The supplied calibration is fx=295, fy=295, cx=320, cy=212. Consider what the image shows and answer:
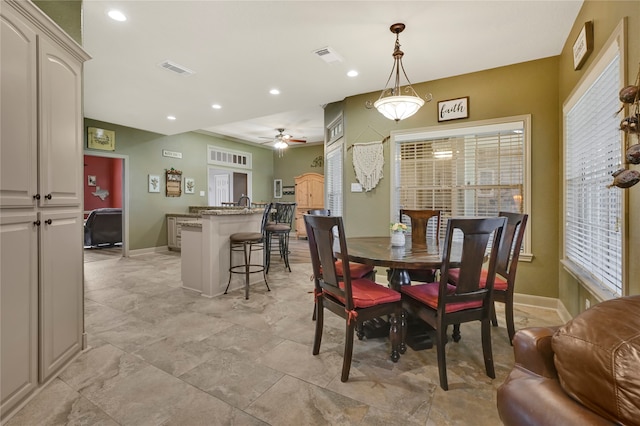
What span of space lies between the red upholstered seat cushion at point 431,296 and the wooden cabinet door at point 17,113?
2355mm

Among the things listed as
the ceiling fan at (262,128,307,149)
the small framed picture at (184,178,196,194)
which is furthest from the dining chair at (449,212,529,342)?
the small framed picture at (184,178,196,194)

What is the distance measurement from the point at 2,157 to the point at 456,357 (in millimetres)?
2942

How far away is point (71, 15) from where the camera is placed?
211cm

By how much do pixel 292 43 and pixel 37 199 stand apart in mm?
2370

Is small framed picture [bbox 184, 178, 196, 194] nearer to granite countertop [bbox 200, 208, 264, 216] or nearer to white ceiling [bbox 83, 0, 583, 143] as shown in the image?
white ceiling [bbox 83, 0, 583, 143]

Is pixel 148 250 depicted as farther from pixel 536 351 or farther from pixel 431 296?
pixel 536 351

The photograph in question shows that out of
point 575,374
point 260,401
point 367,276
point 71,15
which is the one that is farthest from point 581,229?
point 71,15

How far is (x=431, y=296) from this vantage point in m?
1.92

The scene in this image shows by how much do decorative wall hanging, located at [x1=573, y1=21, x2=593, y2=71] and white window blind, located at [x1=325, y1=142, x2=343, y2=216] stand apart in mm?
2889

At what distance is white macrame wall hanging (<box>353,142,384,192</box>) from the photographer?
411 centimetres

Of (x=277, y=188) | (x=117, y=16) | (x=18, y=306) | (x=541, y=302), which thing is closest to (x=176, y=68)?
(x=117, y=16)

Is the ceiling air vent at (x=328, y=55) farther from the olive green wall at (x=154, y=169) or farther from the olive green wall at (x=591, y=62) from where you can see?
the olive green wall at (x=154, y=169)

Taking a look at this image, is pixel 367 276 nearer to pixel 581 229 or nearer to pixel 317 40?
pixel 581 229

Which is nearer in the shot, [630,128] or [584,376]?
[584,376]
